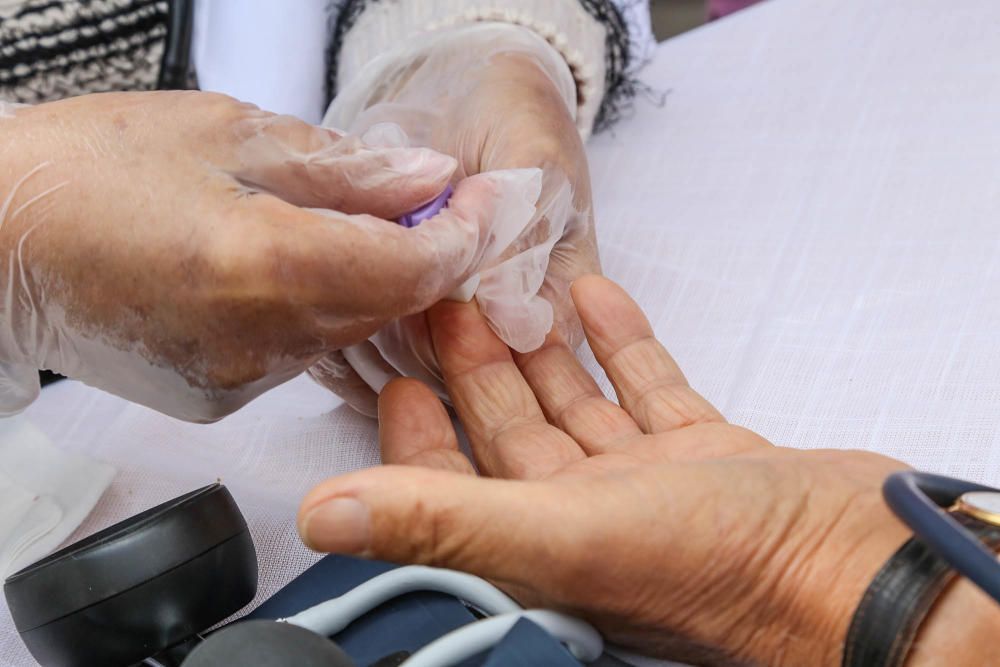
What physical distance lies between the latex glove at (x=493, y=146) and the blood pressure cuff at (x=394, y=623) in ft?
0.55

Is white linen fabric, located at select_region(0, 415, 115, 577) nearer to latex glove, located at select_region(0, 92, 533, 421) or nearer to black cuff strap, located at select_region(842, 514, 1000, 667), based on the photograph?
latex glove, located at select_region(0, 92, 533, 421)

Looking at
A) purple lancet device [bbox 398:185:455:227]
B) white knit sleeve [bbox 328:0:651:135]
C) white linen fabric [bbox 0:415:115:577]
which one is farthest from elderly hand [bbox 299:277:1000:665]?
white knit sleeve [bbox 328:0:651:135]

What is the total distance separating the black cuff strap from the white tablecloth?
176 mm

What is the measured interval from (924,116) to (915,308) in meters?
0.29

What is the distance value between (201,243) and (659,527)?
0.88 feet

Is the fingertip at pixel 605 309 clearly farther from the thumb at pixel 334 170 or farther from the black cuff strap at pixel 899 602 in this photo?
the black cuff strap at pixel 899 602

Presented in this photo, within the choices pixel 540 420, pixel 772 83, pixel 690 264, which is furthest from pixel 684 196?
pixel 540 420

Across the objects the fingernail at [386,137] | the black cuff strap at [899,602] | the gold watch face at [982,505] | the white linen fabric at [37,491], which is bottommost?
the white linen fabric at [37,491]

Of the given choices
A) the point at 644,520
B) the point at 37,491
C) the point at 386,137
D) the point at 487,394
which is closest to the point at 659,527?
the point at 644,520

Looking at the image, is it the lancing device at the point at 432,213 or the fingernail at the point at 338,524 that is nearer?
the fingernail at the point at 338,524

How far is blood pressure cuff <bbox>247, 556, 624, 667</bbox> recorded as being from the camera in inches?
15.4

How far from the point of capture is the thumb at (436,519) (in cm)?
36

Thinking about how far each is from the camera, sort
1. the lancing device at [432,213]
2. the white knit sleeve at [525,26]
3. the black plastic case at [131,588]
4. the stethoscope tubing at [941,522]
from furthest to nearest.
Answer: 1. the white knit sleeve at [525,26]
2. the lancing device at [432,213]
3. the black plastic case at [131,588]
4. the stethoscope tubing at [941,522]

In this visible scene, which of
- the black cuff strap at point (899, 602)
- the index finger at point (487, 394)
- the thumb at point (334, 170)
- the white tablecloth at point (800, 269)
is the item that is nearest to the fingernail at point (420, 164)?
the thumb at point (334, 170)
